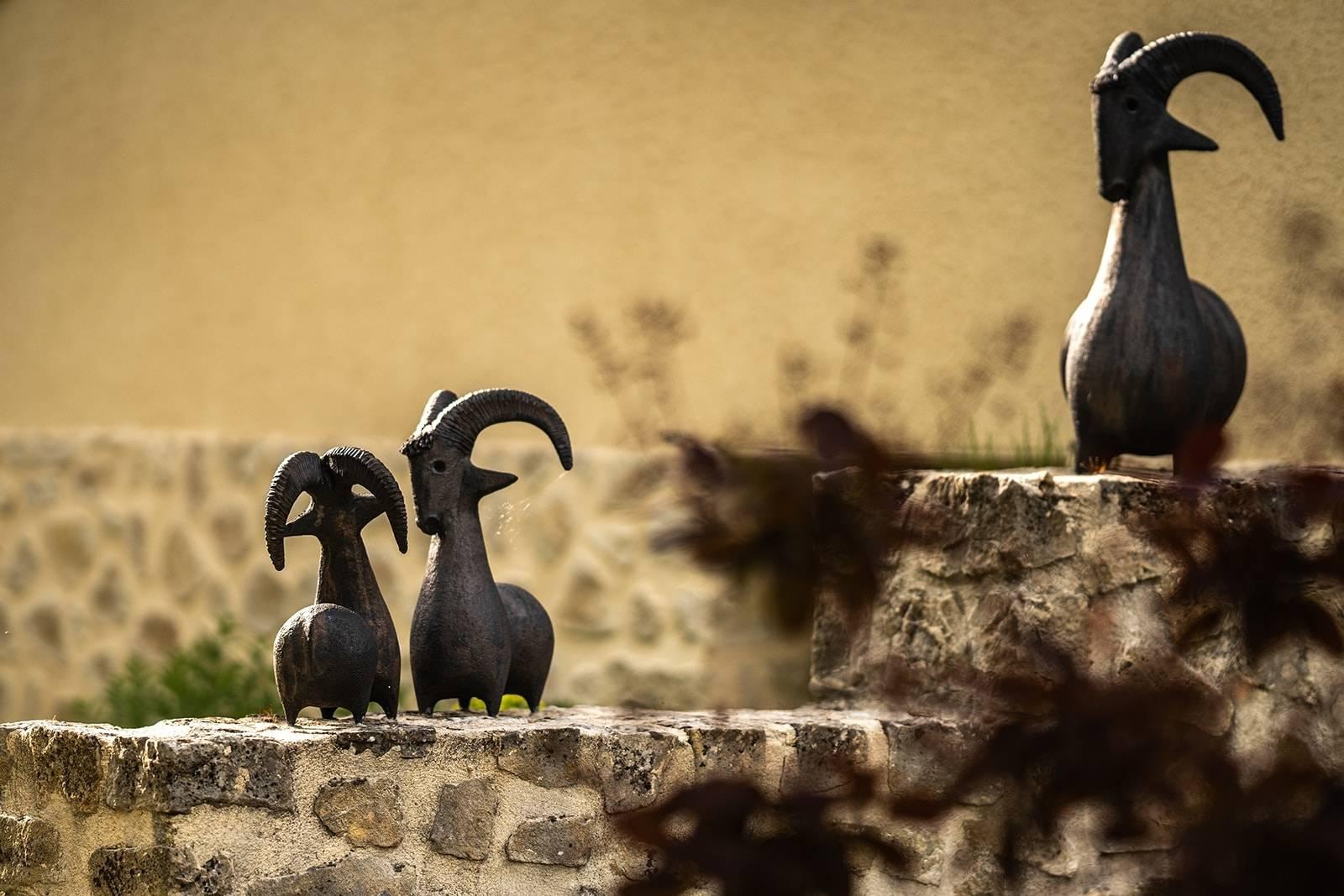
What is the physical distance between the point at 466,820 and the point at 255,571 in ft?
11.3

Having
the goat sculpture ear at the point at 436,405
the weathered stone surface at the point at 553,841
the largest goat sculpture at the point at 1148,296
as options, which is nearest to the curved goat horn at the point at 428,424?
the goat sculpture ear at the point at 436,405

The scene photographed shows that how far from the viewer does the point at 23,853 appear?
302cm

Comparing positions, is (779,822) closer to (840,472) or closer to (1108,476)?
(840,472)

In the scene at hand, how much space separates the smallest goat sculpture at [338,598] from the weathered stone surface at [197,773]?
177 millimetres

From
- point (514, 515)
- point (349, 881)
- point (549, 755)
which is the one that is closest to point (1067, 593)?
point (549, 755)

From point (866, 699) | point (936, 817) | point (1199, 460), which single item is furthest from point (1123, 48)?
point (936, 817)

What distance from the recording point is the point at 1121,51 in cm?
386

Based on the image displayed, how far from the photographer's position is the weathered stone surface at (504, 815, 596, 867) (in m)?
3.18

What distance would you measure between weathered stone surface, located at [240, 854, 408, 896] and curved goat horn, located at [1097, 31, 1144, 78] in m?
2.34

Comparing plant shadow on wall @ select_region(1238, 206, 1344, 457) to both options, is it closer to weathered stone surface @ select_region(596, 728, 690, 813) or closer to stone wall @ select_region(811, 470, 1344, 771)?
stone wall @ select_region(811, 470, 1344, 771)

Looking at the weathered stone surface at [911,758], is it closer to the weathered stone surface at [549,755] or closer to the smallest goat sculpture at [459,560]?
the weathered stone surface at [549,755]

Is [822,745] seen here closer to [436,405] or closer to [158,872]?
[436,405]

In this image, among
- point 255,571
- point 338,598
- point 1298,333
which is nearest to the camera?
point 338,598

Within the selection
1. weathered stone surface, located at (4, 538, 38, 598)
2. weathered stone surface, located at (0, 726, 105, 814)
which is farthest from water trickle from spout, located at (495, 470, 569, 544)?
weathered stone surface, located at (0, 726, 105, 814)
